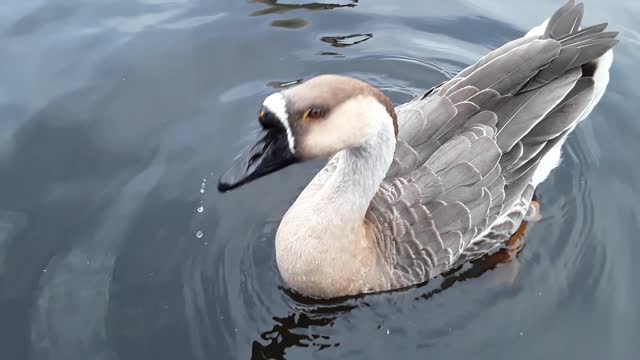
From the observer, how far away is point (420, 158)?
4207mm

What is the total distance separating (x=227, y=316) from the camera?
4031 millimetres

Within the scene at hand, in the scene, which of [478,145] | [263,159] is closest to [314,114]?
[263,159]

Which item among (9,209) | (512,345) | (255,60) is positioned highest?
(255,60)

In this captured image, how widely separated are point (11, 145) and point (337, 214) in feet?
9.68

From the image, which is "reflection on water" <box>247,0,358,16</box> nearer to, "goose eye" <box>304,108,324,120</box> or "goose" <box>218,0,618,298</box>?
"goose" <box>218,0,618,298</box>

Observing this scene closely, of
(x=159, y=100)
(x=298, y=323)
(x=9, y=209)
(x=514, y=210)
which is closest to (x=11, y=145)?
(x=9, y=209)

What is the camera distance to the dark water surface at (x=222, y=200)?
13.2ft

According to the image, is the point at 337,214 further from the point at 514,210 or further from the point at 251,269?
the point at 514,210

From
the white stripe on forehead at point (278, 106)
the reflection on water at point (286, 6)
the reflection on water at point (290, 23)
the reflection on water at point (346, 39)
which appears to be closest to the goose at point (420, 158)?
the white stripe on forehead at point (278, 106)

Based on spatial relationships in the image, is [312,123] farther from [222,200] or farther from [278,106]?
[222,200]

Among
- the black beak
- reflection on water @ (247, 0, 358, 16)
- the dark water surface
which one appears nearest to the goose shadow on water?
the dark water surface

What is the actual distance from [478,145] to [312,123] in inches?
57.8

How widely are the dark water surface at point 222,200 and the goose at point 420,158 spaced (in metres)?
0.32

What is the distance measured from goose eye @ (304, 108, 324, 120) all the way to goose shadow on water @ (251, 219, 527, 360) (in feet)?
4.64
